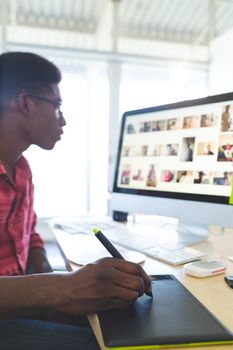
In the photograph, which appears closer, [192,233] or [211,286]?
[211,286]

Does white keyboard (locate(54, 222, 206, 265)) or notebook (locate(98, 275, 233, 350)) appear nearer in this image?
notebook (locate(98, 275, 233, 350))

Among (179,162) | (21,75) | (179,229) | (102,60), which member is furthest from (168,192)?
(102,60)

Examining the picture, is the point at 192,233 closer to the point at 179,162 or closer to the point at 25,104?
the point at 179,162

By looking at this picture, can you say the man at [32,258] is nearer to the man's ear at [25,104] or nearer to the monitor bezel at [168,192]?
the man's ear at [25,104]

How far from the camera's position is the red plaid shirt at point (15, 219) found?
978 millimetres

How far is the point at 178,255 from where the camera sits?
922 mm

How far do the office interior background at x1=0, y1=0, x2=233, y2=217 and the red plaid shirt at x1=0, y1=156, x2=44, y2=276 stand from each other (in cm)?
182

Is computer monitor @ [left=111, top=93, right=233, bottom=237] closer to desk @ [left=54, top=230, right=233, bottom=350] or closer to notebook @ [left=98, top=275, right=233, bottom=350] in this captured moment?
desk @ [left=54, top=230, right=233, bottom=350]

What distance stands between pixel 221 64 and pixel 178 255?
2.79 metres

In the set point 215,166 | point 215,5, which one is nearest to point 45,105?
point 215,166

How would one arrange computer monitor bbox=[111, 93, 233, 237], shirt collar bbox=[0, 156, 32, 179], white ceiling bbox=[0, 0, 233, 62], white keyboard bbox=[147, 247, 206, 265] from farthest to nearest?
white ceiling bbox=[0, 0, 233, 62] → shirt collar bbox=[0, 156, 32, 179] → computer monitor bbox=[111, 93, 233, 237] → white keyboard bbox=[147, 247, 206, 265]

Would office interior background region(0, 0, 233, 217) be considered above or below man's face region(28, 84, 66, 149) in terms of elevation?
above

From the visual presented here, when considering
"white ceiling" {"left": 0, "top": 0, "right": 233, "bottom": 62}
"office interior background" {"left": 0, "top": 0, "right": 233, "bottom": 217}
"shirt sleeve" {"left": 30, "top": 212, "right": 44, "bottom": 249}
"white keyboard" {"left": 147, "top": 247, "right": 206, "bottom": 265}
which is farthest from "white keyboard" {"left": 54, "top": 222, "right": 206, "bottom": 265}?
"white ceiling" {"left": 0, "top": 0, "right": 233, "bottom": 62}

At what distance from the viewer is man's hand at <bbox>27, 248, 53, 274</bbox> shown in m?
1.10
